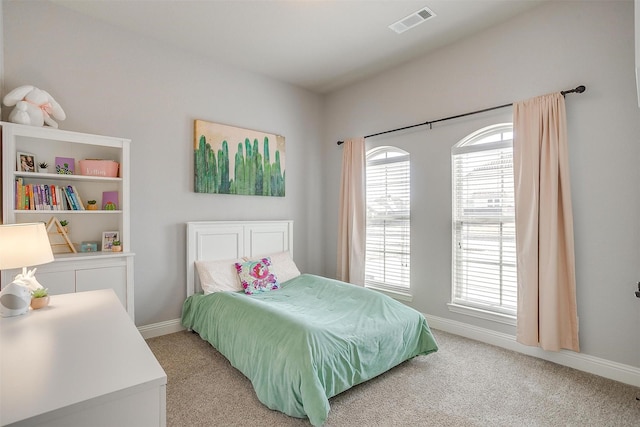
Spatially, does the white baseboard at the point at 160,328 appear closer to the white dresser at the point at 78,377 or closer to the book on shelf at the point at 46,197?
the book on shelf at the point at 46,197

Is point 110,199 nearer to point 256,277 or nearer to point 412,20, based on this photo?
point 256,277

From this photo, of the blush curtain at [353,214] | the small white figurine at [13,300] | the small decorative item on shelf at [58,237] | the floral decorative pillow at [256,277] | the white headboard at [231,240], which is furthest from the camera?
the blush curtain at [353,214]

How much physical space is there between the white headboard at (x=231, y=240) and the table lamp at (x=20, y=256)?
161cm

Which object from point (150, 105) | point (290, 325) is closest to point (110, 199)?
point (150, 105)

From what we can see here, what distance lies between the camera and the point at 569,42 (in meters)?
2.56

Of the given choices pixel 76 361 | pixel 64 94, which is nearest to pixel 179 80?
pixel 64 94

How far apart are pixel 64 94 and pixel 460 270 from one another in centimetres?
394

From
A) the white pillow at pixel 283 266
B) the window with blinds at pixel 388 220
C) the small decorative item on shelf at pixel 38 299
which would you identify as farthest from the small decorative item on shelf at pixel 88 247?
the window with blinds at pixel 388 220

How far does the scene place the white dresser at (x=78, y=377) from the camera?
2.79ft

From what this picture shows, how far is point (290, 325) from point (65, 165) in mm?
2321

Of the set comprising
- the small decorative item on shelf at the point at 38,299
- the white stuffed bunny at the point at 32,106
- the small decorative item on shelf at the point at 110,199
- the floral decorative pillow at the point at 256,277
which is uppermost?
the white stuffed bunny at the point at 32,106

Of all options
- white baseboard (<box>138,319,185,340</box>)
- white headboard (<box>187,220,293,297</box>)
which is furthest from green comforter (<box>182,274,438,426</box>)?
white headboard (<box>187,220,293,297</box>)

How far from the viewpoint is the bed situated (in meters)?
1.95

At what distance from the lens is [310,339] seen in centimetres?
201
